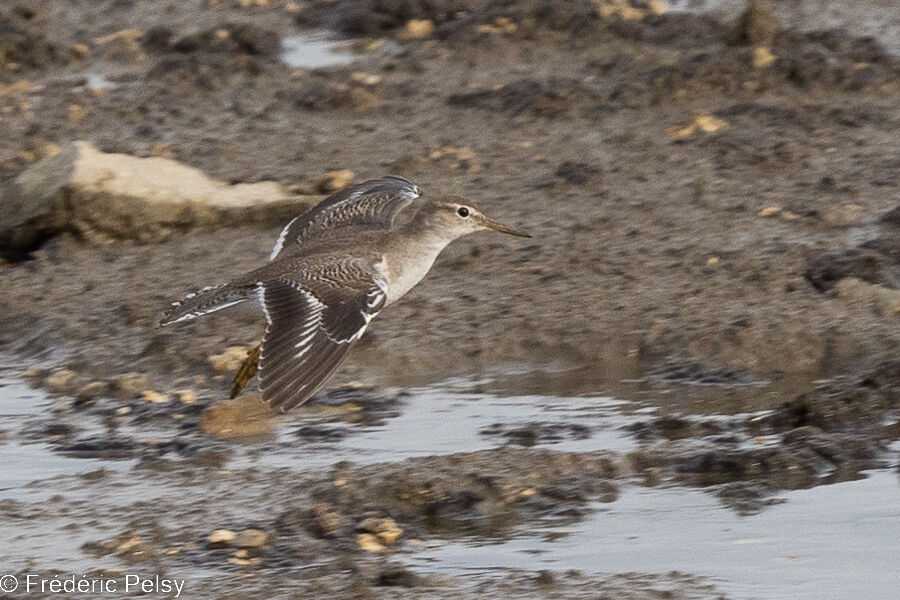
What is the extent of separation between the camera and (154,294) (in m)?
8.98

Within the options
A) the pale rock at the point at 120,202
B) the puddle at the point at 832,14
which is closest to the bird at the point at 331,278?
the pale rock at the point at 120,202

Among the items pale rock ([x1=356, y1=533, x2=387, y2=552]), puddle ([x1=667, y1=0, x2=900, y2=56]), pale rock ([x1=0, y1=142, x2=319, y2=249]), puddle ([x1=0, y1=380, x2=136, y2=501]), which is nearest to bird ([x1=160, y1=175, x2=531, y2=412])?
pale rock ([x1=356, y1=533, x2=387, y2=552])

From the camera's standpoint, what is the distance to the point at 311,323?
22.0 feet

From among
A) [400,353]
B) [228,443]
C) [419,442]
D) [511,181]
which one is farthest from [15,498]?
[511,181]

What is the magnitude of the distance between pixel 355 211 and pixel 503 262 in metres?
1.04

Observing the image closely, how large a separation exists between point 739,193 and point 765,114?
116 cm

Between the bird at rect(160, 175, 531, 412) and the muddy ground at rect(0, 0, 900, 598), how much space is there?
0.44 metres

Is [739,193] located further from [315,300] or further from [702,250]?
[315,300]

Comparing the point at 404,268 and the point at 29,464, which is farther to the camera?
the point at 404,268

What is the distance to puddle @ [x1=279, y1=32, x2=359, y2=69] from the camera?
510 inches

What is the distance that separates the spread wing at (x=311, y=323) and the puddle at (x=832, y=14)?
591cm

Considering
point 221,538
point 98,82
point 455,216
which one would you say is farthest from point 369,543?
point 98,82

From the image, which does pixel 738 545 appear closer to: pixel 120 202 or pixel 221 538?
pixel 221 538

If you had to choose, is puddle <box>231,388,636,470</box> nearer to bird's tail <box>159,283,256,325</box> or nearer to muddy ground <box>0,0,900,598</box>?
muddy ground <box>0,0,900,598</box>
